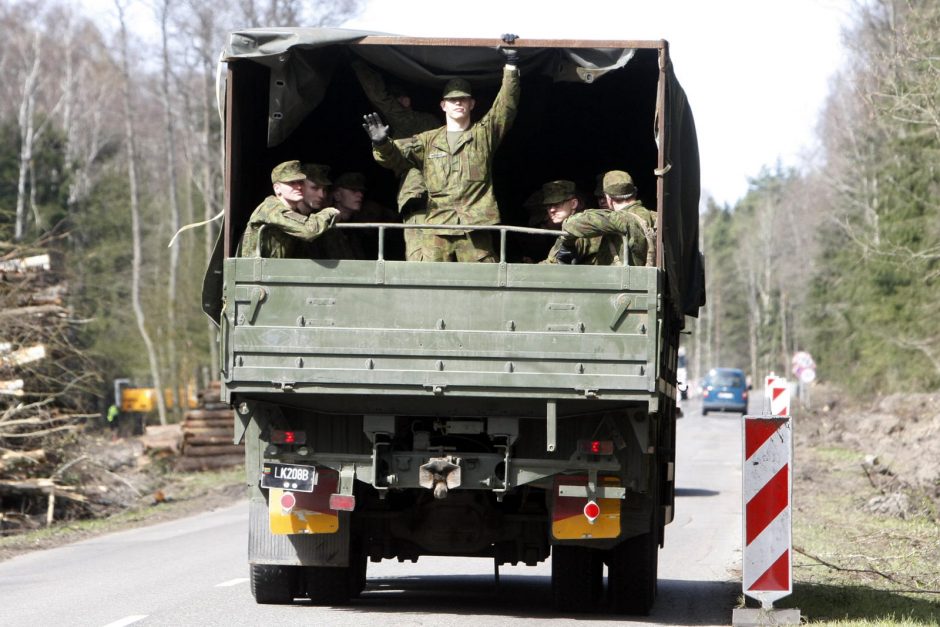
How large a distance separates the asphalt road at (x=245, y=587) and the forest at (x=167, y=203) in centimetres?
333

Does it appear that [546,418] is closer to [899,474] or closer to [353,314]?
[353,314]

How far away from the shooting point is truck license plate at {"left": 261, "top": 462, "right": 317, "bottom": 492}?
906cm

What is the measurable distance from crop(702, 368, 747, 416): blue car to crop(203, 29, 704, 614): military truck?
48331 mm

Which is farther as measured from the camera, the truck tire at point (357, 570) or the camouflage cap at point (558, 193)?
the camouflage cap at point (558, 193)

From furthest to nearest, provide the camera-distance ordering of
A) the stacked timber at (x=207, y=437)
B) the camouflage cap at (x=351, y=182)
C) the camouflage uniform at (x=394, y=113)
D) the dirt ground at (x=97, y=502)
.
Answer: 1. the stacked timber at (x=207, y=437)
2. the dirt ground at (x=97, y=502)
3. the camouflage cap at (x=351, y=182)
4. the camouflage uniform at (x=394, y=113)

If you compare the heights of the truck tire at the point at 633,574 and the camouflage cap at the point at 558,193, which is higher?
the camouflage cap at the point at 558,193

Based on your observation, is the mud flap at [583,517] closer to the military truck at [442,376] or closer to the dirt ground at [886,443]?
the military truck at [442,376]

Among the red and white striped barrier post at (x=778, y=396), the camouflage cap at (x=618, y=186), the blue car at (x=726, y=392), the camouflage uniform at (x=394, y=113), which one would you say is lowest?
the blue car at (x=726, y=392)

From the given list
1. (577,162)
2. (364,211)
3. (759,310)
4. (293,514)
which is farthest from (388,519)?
(759,310)

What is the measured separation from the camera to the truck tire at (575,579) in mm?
10000

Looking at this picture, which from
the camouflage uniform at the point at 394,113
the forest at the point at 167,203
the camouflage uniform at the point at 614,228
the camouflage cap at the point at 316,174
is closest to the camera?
the camouflage uniform at the point at 614,228

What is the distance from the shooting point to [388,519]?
390 inches

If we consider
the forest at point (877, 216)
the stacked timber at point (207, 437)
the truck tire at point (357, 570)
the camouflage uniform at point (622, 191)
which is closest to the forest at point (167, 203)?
the forest at point (877, 216)

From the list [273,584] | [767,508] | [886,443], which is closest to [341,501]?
[273,584]
